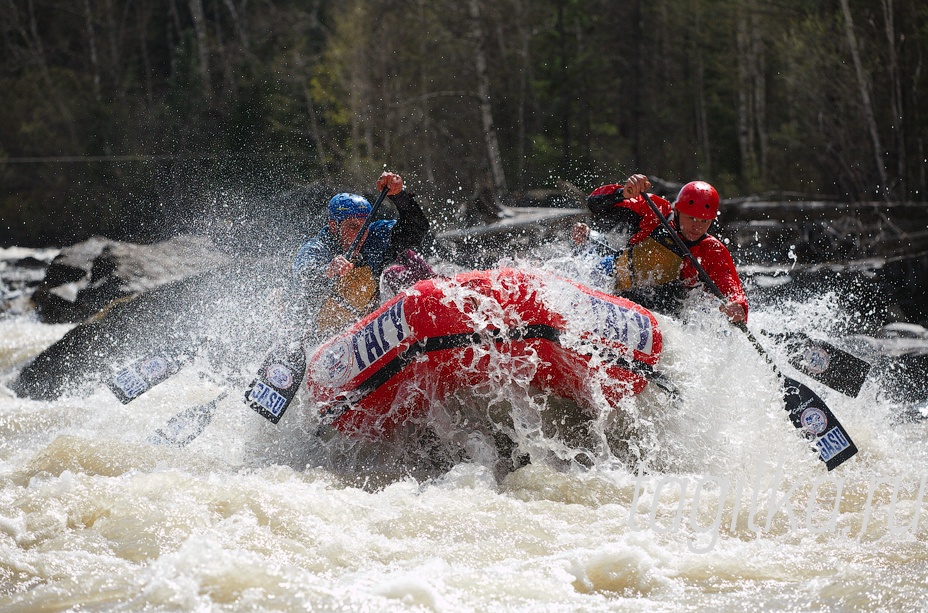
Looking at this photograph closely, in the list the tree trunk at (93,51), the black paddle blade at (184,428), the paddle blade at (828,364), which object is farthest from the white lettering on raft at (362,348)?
the tree trunk at (93,51)

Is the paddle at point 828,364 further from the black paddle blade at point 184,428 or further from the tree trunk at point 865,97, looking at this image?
the tree trunk at point 865,97

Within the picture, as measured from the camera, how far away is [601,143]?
77.4ft

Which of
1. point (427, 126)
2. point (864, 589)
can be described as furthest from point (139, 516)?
point (427, 126)

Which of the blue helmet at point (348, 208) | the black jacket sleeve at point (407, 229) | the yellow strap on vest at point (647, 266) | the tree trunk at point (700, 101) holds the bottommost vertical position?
the tree trunk at point (700, 101)

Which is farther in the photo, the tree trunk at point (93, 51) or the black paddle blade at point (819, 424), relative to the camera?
the tree trunk at point (93, 51)

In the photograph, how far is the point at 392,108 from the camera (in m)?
21.0

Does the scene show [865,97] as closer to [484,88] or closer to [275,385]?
[484,88]

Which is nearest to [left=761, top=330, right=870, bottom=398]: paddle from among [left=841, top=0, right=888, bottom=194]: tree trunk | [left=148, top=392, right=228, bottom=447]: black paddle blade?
[left=148, top=392, right=228, bottom=447]: black paddle blade

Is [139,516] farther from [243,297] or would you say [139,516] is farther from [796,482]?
[243,297]

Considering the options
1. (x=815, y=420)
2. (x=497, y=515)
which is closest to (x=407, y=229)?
(x=497, y=515)

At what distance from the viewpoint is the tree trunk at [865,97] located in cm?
1312

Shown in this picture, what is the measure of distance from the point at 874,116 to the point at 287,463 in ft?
38.2

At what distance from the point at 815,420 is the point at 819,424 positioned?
0.03 meters

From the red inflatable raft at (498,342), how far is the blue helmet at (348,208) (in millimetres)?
1379
